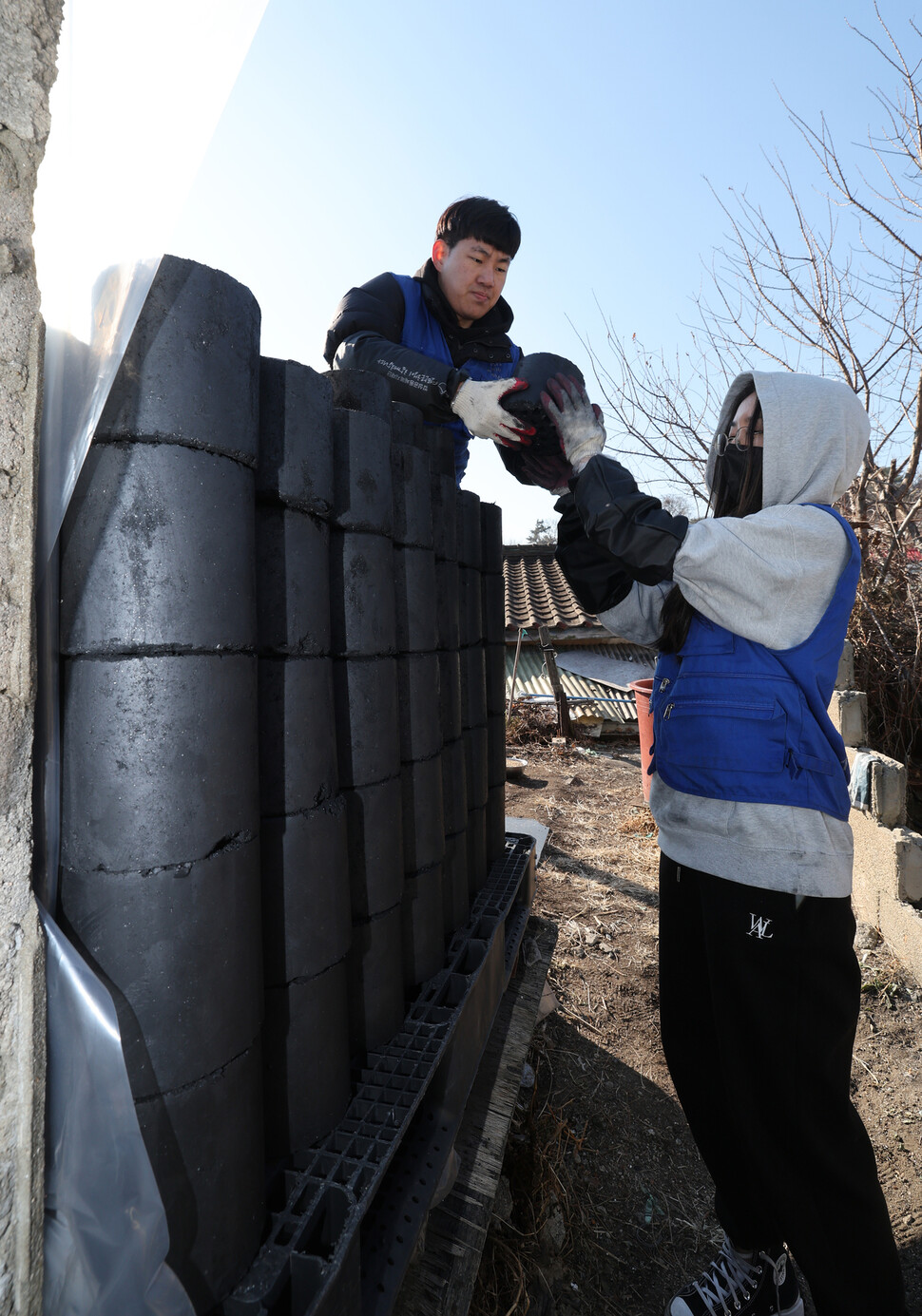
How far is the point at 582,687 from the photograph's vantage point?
448 inches

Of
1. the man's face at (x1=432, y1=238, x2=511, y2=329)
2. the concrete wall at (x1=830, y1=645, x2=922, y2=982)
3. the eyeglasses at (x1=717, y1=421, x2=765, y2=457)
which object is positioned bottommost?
the concrete wall at (x1=830, y1=645, x2=922, y2=982)

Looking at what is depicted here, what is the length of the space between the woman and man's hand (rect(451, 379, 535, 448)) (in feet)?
1.41

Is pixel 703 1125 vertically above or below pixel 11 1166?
below

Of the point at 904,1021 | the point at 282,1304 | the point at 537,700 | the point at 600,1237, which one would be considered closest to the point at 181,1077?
the point at 282,1304

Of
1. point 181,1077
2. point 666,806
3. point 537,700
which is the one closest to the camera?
point 181,1077

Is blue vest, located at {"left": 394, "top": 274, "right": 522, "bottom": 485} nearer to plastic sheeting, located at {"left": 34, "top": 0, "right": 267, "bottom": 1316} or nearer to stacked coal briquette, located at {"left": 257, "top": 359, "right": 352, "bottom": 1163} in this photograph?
stacked coal briquette, located at {"left": 257, "top": 359, "right": 352, "bottom": 1163}

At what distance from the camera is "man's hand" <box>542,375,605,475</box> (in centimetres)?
214

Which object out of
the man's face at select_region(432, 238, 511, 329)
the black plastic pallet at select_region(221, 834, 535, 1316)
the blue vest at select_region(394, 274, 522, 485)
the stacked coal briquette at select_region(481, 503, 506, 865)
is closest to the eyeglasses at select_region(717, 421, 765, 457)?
the blue vest at select_region(394, 274, 522, 485)

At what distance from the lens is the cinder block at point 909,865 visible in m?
3.44

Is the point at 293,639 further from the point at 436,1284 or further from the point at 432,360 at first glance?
the point at 436,1284

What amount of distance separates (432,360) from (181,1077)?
2073 millimetres

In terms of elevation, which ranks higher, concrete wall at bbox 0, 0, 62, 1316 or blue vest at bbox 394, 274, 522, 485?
blue vest at bbox 394, 274, 522, 485

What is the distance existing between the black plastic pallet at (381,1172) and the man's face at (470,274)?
2309 mm

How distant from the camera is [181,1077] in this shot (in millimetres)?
1139
